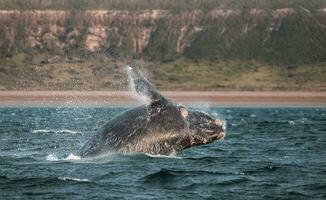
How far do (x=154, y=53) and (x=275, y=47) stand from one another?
836 inches

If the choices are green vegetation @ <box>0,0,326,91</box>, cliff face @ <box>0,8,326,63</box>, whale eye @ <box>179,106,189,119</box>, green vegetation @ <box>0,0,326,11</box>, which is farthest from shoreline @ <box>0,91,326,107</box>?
whale eye @ <box>179,106,189,119</box>

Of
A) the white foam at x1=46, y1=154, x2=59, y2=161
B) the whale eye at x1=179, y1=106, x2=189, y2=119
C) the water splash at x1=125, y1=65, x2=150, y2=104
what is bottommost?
the white foam at x1=46, y1=154, x2=59, y2=161

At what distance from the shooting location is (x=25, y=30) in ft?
493

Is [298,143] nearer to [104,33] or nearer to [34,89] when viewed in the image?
[34,89]

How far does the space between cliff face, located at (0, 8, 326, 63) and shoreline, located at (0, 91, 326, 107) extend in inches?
1266

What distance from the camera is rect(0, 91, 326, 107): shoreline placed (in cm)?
9556

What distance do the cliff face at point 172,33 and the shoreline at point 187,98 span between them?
3216 centimetres

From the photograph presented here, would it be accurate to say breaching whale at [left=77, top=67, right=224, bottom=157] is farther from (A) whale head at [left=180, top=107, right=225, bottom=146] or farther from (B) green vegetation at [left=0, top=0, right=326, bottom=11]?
(B) green vegetation at [left=0, top=0, right=326, bottom=11]

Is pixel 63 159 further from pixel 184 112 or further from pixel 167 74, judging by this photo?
pixel 167 74

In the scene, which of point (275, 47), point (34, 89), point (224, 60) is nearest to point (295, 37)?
point (275, 47)

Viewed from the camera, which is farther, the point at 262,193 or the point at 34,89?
the point at 34,89

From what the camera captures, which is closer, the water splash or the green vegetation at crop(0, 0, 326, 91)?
the water splash

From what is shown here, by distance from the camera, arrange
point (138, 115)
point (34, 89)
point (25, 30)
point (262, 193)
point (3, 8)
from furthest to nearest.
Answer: point (3, 8), point (25, 30), point (34, 89), point (138, 115), point (262, 193)

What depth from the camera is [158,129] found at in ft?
64.5
